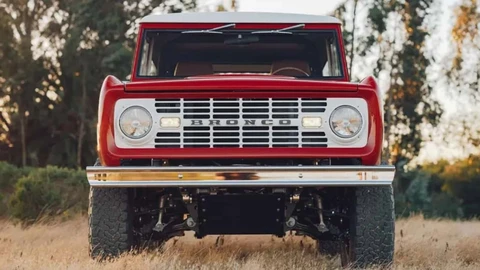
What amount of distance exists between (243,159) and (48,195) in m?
9.95

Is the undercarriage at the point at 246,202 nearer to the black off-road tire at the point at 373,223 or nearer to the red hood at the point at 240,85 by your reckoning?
the black off-road tire at the point at 373,223

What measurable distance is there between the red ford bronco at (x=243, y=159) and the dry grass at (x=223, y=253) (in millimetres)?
327

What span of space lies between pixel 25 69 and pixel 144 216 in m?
25.8

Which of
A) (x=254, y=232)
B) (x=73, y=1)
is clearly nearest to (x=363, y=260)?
(x=254, y=232)

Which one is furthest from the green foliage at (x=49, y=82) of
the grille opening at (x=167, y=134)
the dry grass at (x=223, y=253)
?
the grille opening at (x=167, y=134)

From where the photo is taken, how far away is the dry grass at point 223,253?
21.2 feet

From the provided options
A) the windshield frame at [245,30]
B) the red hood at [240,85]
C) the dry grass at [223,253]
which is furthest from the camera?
the windshield frame at [245,30]

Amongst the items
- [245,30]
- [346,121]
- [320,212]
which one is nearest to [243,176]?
[346,121]

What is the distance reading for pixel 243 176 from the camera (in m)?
5.77

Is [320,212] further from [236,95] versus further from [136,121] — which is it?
[136,121]

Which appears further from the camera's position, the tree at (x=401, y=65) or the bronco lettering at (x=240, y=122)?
the tree at (x=401, y=65)

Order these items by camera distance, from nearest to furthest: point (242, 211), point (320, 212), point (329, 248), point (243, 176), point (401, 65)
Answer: point (243, 176) < point (242, 211) < point (320, 212) < point (329, 248) < point (401, 65)

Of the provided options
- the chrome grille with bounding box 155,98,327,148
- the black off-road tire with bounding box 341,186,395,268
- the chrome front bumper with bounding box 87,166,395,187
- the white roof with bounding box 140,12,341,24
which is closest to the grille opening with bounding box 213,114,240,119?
the chrome grille with bounding box 155,98,327,148

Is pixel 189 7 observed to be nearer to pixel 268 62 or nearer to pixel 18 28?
pixel 18 28
